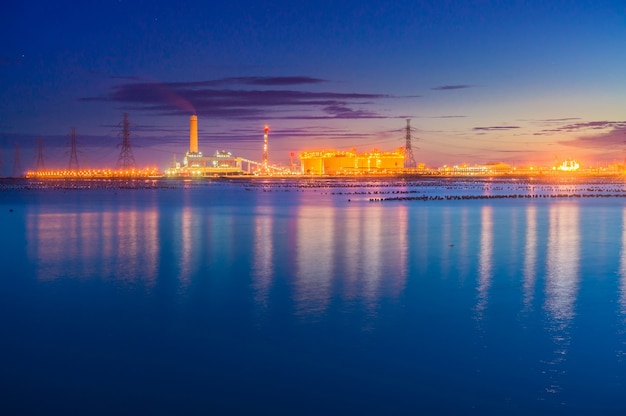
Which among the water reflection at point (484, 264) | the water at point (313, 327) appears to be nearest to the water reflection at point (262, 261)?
the water at point (313, 327)

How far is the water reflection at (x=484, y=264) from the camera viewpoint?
27.6 feet

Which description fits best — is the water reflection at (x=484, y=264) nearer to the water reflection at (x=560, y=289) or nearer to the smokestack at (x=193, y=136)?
the water reflection at (x=560, y=289)

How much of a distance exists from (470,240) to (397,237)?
6.05 feet

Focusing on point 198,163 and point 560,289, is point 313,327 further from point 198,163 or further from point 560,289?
point 198,163

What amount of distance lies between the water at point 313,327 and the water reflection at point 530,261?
0.24ft

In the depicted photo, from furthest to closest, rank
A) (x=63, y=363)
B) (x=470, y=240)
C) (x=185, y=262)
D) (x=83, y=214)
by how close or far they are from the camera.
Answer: (x=83, y=214) → (x=470, y=240) → (x=185, y=262) → (x=63, y=363)

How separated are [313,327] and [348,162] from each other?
471ft

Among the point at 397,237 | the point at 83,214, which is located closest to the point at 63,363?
the point at 397,237

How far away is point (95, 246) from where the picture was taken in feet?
46.6

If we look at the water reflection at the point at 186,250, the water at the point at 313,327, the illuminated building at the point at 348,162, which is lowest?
the water at the point at 313,327

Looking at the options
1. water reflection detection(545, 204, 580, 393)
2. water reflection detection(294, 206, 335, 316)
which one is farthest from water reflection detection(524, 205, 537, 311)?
water reflection detection(294, 206, 335, 316)

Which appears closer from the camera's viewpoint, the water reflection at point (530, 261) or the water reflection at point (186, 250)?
the water reflection at point (530, 261)

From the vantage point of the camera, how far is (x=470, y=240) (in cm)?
1553

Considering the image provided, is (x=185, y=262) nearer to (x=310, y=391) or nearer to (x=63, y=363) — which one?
(x=63, y=363)
